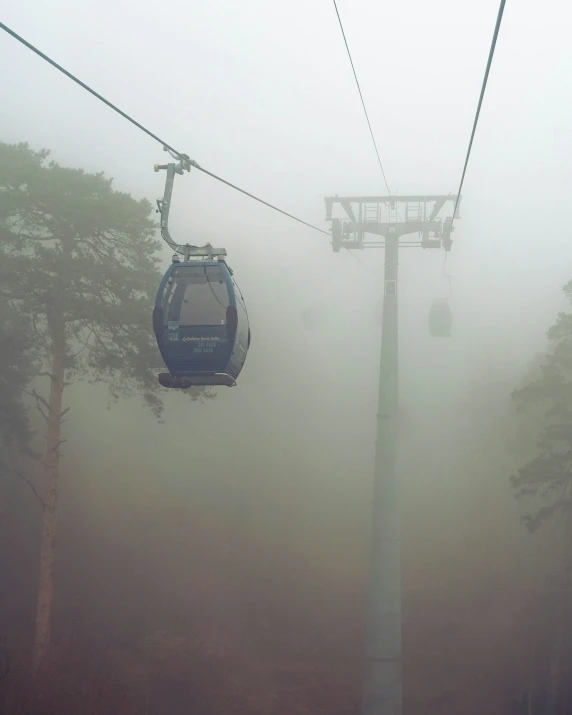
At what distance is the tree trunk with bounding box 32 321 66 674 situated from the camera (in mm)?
17656

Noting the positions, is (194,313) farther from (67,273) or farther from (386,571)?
(67,273)

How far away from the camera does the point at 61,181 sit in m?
18.5

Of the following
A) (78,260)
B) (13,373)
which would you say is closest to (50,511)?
(13,373)

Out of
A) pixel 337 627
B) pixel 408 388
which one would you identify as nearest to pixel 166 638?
pixel 337 627

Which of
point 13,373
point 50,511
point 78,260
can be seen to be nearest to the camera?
point 50,511

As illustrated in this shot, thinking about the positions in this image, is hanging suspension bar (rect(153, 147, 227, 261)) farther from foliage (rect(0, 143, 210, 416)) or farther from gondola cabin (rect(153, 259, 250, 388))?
foliage (rect(0, 143, 210, 416))

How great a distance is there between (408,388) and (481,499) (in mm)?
12058

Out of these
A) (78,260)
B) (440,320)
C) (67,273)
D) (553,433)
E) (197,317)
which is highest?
(78,260)

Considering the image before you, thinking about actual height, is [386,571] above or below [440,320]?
below

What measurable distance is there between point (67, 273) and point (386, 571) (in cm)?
1090

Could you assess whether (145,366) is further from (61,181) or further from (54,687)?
(54,687)

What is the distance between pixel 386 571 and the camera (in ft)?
53.0

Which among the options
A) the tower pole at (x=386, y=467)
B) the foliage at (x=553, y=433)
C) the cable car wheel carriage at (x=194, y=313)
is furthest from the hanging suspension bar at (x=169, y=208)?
the foliage at (x=553, y=433)

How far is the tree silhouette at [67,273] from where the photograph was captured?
59.2ft
